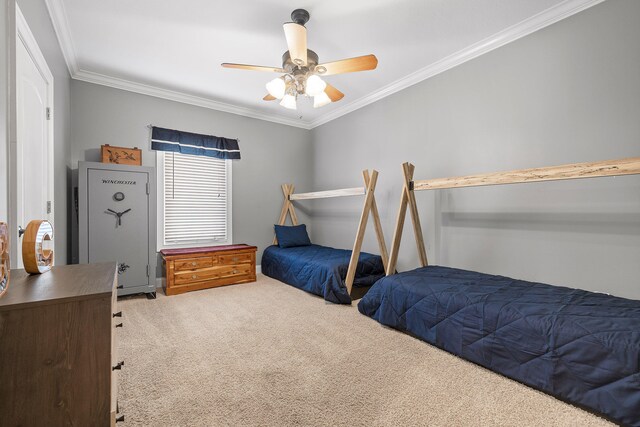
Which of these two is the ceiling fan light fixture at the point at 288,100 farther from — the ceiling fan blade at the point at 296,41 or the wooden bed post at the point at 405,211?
the wooden bed post at the point at 405,211

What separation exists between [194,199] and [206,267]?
1100mm

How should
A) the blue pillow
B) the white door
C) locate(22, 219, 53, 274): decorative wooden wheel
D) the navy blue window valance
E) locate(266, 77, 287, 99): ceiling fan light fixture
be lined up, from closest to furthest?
locate(22, 219, 53, 274): decorative wooden wheel < the white door < locate(266, 77, 287, 99): ceiling fan light fixture < the navy blue window valance < the blue pillow

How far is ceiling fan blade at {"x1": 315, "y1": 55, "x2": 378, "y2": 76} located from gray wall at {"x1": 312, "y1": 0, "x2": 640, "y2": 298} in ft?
4.66

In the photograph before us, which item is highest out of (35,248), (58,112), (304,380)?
(58,112)

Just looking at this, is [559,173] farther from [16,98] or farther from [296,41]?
[16,98]

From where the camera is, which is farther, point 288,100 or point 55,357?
point 288,100

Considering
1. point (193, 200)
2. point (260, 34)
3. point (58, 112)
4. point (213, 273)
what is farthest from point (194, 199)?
point (260, 34)

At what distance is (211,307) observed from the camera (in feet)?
10.6

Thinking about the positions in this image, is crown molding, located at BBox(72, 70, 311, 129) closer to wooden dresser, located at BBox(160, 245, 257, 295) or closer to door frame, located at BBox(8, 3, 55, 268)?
door frame, located at BBox(8, 3, 55, 268)

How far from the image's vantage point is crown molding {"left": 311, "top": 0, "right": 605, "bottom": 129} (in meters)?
2.45

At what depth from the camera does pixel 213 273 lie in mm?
4016

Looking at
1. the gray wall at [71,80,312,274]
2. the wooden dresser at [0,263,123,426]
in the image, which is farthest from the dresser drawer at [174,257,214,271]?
the wooden dresser at [0,263,123,426]

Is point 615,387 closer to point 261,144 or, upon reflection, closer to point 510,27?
point 510,27

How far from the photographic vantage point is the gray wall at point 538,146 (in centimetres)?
224
